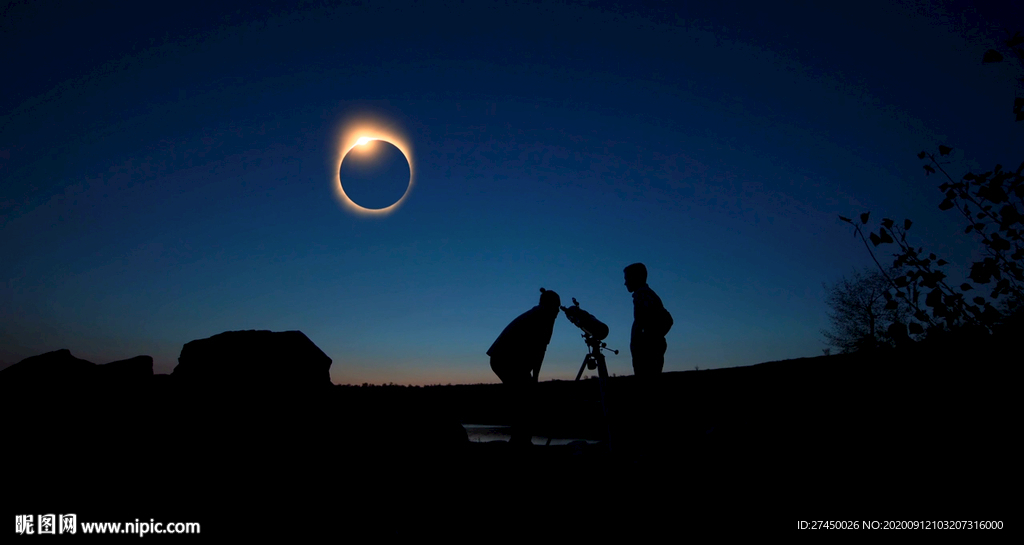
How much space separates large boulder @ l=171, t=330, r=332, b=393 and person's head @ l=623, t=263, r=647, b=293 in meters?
4.64

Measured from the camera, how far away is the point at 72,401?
4.20m

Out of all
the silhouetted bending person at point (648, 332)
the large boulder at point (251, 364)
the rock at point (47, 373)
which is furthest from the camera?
the silhouetted bending person at point (648, 332)

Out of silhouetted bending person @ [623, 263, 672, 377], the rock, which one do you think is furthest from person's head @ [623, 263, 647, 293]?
the rock

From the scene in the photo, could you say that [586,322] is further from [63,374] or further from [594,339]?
[63,374]

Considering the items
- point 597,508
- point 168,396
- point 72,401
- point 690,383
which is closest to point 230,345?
point 168,396

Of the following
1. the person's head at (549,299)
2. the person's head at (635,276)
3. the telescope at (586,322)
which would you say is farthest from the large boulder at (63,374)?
the person's head at (635,276)

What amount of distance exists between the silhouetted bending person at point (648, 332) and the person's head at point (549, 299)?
128 cm

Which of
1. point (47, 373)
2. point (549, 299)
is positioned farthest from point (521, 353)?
point (47, 373)

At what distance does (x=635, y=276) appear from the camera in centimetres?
568

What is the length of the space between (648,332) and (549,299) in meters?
1.59

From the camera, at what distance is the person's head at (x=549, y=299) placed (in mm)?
6180

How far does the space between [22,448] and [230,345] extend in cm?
188

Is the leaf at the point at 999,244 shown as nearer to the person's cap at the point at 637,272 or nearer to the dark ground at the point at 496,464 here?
the dark ground at the point at 496,464

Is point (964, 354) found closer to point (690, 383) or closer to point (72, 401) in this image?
point (690, 383)
